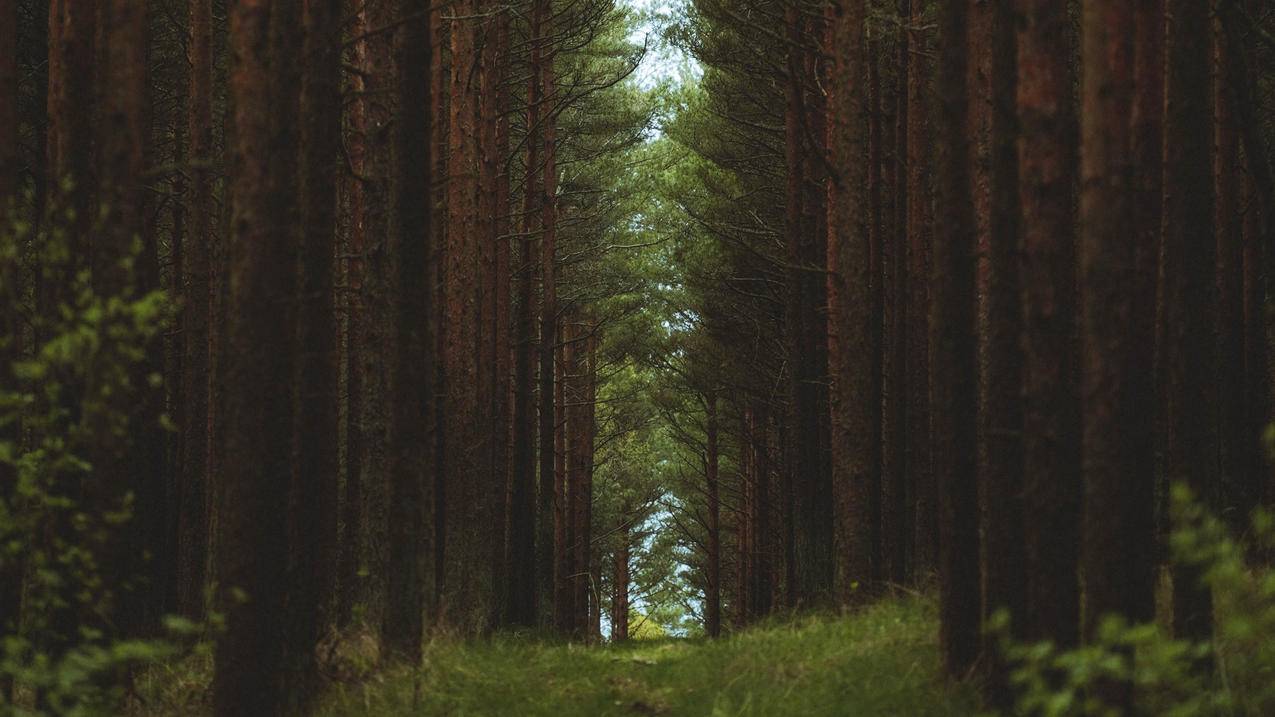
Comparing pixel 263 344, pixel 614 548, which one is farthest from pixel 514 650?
pixel 614 548

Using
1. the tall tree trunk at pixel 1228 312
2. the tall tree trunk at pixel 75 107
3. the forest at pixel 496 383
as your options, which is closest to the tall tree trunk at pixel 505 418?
the forest at pixel 496 383

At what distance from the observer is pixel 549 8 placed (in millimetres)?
19281

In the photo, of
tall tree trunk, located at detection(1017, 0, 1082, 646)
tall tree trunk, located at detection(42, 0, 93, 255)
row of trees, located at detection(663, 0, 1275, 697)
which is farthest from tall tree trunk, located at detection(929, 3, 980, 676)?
tall tree trunk, located at detection(42, 0, 93, 255)

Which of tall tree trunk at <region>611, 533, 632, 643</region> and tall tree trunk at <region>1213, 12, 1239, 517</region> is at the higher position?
tall tree trunk at <region>1213, 12, 1239, 517</region>

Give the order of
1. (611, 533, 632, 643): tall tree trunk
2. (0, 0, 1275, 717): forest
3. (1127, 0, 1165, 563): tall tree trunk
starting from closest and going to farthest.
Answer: (0, 0, 1275, 717): forest → (1127, 0, 1165, 563): tall tree trunk → (611, 533, 632, 643): tall tree trunk

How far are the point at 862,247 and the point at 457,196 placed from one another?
5.74 m

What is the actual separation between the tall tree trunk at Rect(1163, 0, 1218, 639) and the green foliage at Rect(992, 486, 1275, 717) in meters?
0.46

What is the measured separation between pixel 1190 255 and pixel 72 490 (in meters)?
7.43

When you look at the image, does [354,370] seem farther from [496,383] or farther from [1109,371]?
[1109,371]

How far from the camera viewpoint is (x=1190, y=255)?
638 centimetres

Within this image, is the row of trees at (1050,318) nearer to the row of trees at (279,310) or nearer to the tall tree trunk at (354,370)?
the row of trees at (279,310)

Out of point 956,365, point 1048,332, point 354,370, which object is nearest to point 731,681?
point 956,365

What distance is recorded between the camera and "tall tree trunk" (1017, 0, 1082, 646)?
218 inches

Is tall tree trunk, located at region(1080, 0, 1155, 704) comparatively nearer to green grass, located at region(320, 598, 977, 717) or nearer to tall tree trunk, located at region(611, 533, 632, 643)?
green grass, located at region(320, 598, 977, 717)
